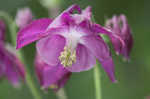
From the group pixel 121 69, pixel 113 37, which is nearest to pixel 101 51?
pixel 113 37

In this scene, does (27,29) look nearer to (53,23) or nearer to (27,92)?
(53,23)

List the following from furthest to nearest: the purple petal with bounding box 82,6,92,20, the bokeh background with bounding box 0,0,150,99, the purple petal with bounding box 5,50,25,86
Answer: the bokeh background with bounding box 0,0,150,99 < the purple petal with bounding box 5,50,25,86 < the purple petal with bounding box 82,6,92,20

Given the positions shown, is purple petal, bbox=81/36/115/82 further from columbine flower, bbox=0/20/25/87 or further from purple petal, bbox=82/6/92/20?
columbine flower, bbox=0/20/25/87

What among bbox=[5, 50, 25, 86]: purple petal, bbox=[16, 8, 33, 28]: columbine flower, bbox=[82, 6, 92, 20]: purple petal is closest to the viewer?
bbox=[82, 6, 92, 20]: purple petal

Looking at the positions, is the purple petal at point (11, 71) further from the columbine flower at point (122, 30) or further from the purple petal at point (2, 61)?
the columbine flower at point (122, 30)

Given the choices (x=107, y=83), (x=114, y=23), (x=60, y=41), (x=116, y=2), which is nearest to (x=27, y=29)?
(x=60, y=41)

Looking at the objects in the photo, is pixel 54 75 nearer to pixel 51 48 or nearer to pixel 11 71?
pixel 51 48

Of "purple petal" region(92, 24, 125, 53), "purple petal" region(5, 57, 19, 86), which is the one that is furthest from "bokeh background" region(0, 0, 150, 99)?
"purple petal" region(92, 24, 125, 53)
